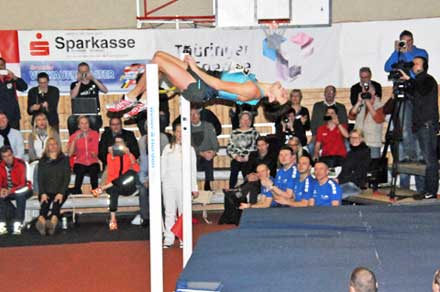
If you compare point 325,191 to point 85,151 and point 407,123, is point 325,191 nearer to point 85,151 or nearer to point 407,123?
point 407,123

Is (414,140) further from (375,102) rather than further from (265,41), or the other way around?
(265,41)

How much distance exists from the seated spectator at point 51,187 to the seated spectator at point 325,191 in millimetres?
3492

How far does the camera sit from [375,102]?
1084 centimetres

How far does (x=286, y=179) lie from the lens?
29.0 ft

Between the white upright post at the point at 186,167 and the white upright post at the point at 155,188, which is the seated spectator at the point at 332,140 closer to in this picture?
the white upright post at the point at 186,167

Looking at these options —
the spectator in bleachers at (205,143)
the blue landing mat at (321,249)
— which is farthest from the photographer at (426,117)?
the spectator in bleachers at (205,143)

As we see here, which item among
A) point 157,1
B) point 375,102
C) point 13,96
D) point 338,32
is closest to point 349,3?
point 338,32

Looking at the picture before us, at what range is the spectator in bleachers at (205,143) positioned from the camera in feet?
35.3

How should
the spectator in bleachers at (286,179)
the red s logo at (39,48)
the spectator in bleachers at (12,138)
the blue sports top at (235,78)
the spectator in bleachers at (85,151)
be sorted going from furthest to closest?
the red s logo at (39,48) → the spectator in bleachers at (85,151) → the spectator in bleachers at (12,138) → the spectator in bleachers at (286,179) → the blue sports top at (235,78)

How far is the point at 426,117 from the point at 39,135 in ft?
17.4

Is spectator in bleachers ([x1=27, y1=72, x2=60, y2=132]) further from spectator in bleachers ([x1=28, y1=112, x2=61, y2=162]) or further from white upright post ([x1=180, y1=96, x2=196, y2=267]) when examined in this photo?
white upright post ([x1=180, y1=96, x2=196, y2=267])

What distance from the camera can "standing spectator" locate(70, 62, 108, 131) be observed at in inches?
433

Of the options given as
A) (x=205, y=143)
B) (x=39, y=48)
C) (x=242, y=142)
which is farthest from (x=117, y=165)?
(x=39, y=48)

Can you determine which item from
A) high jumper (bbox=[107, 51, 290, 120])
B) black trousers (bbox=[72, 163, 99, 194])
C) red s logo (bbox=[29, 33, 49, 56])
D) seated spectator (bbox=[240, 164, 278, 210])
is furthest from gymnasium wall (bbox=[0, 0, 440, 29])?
high jumper (bbox=[107, 51, 290, 120])
